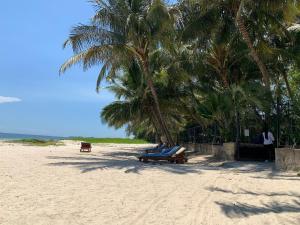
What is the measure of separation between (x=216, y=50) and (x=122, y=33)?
5338mm

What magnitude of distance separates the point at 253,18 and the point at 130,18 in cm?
602

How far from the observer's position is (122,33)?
22.7m

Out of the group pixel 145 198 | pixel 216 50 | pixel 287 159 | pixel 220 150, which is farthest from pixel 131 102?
pixel 145 198

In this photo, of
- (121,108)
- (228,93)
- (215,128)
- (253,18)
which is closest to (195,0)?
(253,18)

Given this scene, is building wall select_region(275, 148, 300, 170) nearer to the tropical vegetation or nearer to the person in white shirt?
the tropical vegetation

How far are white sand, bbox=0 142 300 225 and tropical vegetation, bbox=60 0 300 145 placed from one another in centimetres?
620

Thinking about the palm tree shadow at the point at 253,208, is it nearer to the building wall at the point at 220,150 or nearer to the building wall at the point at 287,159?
the building wall at the point at 287,159

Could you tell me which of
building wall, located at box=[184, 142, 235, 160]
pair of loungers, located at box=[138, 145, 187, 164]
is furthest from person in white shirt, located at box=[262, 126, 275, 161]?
pair of loungers, located at box=[138, 145, 187, 164]

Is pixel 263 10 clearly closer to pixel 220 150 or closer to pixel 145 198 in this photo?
pixel 220 150

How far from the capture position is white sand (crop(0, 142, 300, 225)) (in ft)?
21.5

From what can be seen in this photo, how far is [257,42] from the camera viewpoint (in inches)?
836

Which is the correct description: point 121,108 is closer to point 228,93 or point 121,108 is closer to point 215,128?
point 215,128

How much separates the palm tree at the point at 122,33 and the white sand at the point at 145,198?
1056cm

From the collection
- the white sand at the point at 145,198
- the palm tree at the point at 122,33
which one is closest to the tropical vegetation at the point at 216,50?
the palm tree at the point at 122,33
